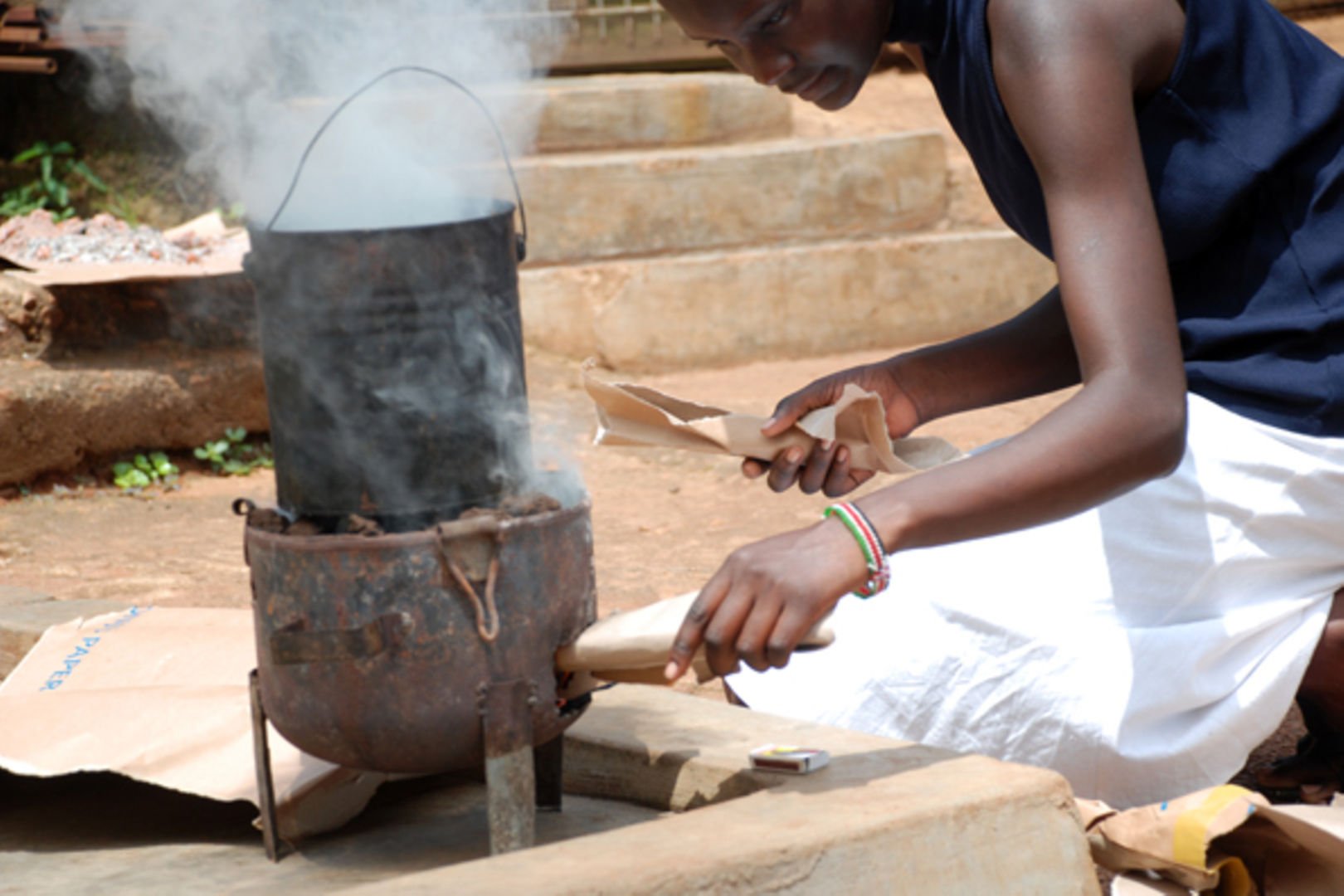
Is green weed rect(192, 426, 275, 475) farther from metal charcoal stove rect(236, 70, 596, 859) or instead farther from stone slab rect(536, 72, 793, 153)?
metal charcoal stove rect(236, 70, 596, 859)

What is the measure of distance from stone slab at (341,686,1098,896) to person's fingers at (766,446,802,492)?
0.39 meters

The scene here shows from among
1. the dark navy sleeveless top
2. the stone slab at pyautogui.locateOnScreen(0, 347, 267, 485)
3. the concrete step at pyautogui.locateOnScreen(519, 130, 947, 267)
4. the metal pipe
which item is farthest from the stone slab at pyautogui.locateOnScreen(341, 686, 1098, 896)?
the metal pipe

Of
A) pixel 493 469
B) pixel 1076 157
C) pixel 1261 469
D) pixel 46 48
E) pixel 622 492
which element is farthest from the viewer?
pixel 46 48

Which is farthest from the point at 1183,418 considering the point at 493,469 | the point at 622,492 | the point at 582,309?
the point at 582,309

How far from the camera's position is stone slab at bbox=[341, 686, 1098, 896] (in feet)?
5.82

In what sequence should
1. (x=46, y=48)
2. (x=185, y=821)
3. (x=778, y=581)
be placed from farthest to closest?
(x=46, y=48), (x=185, y=821), (x=778, y=581)

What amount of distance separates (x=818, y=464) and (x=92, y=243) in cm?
505

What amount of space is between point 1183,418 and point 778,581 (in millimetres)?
581

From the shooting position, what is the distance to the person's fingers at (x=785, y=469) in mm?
2490

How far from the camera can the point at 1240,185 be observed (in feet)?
7.60

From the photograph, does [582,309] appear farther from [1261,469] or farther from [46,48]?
[1261,469]

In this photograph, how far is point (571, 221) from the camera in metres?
7.88

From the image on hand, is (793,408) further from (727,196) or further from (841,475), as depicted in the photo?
(727,196)

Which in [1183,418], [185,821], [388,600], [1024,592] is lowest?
[185,821]
